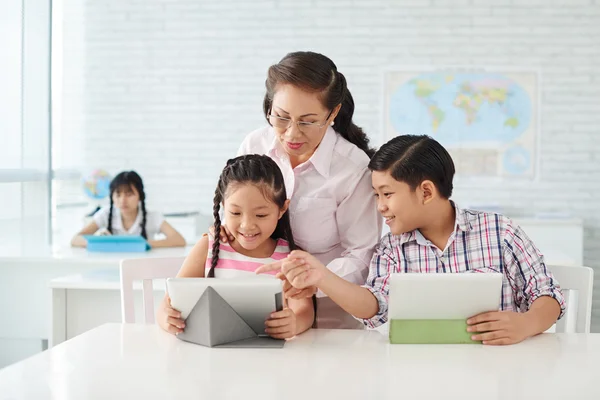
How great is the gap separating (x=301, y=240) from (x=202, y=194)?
3872mm

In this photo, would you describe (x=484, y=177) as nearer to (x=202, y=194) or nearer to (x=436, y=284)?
(x=202, y=194)

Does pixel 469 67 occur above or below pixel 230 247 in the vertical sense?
above

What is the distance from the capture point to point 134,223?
170 inches

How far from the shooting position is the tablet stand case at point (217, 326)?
1.47 meters

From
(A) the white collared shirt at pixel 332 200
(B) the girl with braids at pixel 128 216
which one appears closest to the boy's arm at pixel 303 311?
(A) the white collared shirt at pixel 332 200

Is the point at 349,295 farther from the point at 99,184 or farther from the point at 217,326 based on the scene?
the point at 99,184

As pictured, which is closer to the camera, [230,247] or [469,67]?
[230,247]

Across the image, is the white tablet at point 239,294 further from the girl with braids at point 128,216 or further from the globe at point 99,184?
the globe at point 99,184

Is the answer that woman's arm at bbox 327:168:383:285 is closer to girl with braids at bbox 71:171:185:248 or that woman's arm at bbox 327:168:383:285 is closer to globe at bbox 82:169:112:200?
girl with braids at bbox 71:171:185:248

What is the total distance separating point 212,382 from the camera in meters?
1.27

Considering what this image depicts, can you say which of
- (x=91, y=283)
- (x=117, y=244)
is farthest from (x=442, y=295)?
(x=117, y=244)

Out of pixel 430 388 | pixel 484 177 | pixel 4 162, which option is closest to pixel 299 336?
pixel 430 388

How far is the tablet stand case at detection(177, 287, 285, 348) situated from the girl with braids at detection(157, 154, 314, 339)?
159 millimetres

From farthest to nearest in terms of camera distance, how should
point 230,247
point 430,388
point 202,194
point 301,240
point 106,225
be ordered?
point 202,194 → point 106,225 → point 301,240 → point 230,247 → point 430,388
